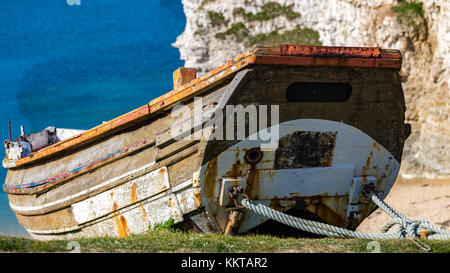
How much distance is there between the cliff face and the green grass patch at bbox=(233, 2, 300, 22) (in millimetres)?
43

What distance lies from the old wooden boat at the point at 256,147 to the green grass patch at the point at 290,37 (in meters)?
14.0

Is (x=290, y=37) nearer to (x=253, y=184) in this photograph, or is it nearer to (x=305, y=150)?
(x=305, y=150)

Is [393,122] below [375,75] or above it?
below

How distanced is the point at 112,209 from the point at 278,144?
1.98 m

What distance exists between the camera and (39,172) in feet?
19.4

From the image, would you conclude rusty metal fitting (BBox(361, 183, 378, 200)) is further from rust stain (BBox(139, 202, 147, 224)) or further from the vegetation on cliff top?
the vegetation on cliff top

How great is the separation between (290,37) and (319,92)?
1525 cm

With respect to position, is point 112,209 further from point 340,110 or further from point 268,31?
point 268,31

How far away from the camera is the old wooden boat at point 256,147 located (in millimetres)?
4508

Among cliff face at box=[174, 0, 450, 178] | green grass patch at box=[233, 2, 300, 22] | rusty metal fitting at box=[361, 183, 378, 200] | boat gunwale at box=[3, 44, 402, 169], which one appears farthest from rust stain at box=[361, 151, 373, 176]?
green grass patch at box=[233, 2, 300, 22]

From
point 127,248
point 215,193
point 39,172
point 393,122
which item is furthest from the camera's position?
point 39,172

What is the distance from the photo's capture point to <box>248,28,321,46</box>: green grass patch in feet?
61.5

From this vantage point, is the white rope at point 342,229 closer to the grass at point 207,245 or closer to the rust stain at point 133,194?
the grass at point 207,245
